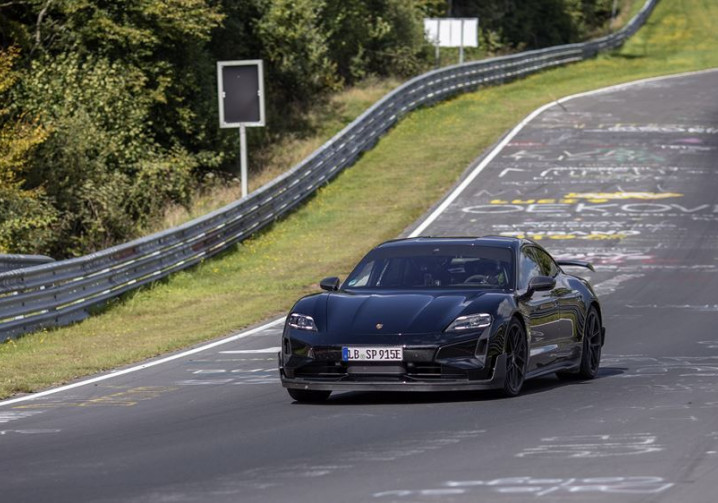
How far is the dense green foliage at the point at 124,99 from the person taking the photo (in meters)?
31.7

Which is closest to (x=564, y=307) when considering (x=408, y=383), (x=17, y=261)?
(x=408, y=383)

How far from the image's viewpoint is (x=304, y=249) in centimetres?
2822

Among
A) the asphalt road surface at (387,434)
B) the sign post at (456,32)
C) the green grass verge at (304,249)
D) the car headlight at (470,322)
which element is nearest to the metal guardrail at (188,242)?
the green grass verge at (304,249)

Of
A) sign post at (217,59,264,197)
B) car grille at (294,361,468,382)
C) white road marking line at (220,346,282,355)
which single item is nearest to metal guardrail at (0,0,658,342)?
sign post at (217,59,264,197)

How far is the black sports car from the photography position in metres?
11.4

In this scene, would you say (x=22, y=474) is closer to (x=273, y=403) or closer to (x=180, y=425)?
(x=180, y=425)

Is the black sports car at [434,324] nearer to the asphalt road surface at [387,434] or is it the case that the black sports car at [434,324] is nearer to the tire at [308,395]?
the tire at [308,395]

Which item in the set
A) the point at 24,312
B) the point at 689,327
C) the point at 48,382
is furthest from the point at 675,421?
the point at 24,312

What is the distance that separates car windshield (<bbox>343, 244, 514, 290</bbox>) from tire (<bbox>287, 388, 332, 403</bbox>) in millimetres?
1207

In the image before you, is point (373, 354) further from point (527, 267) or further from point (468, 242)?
point (527, 267)

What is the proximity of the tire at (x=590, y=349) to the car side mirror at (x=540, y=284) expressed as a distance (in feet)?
4.86

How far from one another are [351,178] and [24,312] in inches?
704

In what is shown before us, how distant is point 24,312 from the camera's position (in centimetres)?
1892

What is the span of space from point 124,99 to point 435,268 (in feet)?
79.4
